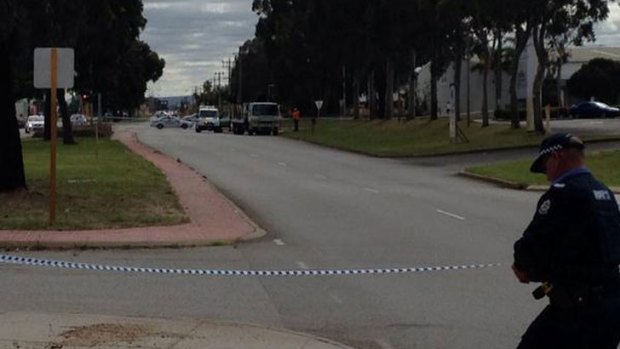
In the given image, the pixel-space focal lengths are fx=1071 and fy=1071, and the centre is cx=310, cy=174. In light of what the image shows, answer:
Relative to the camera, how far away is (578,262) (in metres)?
5.43

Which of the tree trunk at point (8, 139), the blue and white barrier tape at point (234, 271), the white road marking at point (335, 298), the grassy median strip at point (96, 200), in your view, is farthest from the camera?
the tree trunk at point (8, 139)

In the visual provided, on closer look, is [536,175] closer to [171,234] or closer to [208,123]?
[171,234]

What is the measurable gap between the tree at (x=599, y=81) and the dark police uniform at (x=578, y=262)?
101529 mm

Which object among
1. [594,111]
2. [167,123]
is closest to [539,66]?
[594,111]

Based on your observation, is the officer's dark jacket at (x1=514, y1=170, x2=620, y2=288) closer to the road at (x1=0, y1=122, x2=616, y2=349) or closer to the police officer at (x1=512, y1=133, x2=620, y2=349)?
the police officer at (x1=512, y1=133, x2=620, y2=349)

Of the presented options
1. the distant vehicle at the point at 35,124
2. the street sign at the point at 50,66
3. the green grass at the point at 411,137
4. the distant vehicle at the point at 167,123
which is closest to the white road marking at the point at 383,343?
the street sign at the point at 50,66

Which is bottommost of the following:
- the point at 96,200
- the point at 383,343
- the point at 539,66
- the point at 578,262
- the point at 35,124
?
the point at 383,343

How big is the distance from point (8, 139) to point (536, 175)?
52.1 feet

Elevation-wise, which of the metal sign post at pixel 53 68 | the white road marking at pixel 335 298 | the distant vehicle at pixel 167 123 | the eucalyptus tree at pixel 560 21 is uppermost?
the eucalyptus tree at pixel 560 21

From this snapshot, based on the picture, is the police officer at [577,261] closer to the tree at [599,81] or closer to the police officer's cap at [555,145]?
the police officer's cap at [555,145]

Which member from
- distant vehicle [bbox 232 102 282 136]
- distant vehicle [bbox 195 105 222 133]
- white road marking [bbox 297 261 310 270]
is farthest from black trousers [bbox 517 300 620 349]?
distant vehicle [bbox 195 105 222 133]

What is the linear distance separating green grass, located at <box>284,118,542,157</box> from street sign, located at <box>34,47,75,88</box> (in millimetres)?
30446

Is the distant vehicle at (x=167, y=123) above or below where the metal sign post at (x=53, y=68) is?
above

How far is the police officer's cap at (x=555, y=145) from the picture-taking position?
565 cm
